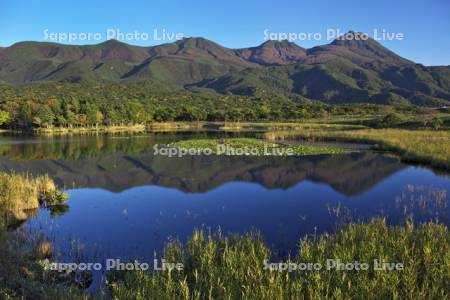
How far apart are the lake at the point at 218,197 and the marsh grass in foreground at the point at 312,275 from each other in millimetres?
2957

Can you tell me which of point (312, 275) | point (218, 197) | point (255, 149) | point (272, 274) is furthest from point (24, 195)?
point (255, 149)

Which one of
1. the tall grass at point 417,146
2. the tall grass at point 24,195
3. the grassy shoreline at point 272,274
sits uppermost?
the tall grass at point 417,146

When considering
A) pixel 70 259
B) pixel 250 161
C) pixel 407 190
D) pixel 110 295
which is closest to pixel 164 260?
pixel 110 295

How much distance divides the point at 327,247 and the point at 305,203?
13.3m

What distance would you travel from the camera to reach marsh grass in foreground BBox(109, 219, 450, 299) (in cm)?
1180

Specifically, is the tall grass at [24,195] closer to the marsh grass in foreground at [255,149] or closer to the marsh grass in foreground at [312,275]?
the marsh grass in foreground at [312,275]

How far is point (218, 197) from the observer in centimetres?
3116

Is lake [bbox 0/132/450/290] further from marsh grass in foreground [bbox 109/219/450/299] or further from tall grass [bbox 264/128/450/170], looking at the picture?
marsh grass in foreground [bbox 109/219/450/299]

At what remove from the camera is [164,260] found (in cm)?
1511

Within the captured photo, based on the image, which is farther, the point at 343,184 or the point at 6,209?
the point at 343,184

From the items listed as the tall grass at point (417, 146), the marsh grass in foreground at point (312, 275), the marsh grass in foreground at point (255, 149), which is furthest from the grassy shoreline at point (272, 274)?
the marsh grass in foreground at point (255, 149)

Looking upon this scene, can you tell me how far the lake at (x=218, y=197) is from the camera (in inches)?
834

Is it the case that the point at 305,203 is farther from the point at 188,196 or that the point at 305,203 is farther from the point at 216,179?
the point at 216,179

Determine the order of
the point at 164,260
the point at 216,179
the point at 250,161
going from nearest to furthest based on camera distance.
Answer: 1. the point at 164,260
2. the point at 216,179
3. the point at 250,161
